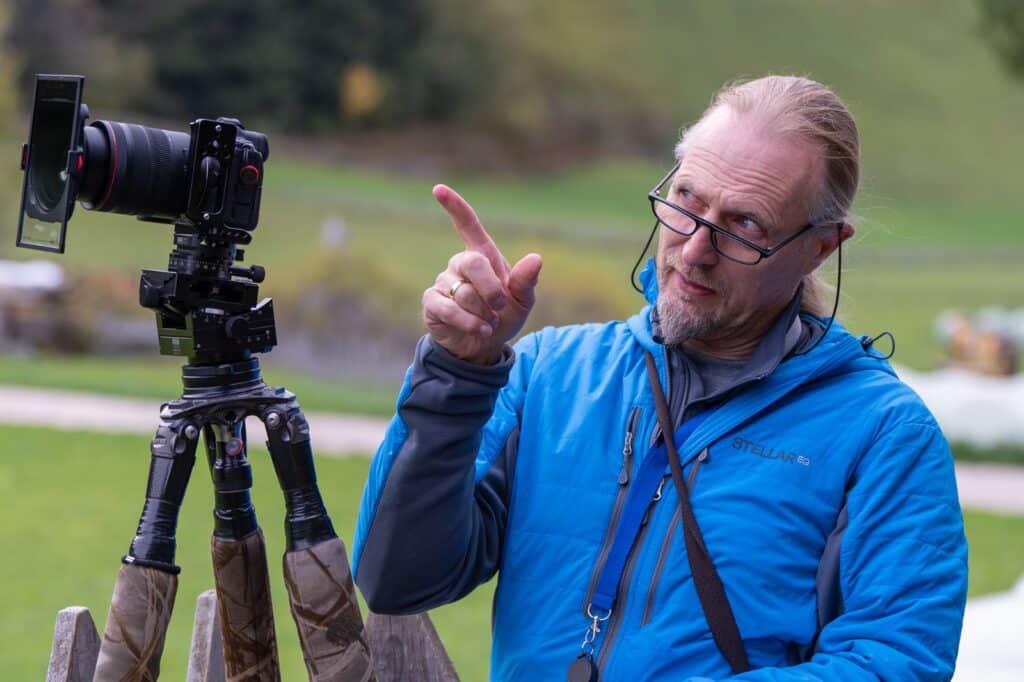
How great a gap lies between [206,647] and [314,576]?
595mm

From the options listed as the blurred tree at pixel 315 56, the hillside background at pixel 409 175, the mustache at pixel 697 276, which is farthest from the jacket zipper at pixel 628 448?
the blurred tree at pixel 315 56

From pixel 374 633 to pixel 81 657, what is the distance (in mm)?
493

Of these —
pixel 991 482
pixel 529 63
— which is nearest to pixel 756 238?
pixel 991 482

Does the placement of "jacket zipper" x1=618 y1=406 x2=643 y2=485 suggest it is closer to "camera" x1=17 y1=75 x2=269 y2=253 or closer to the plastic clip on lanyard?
the plastic clip on lanyard

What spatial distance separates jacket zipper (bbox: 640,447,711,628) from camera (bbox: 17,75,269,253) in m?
0.78

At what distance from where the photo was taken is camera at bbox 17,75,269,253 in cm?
195

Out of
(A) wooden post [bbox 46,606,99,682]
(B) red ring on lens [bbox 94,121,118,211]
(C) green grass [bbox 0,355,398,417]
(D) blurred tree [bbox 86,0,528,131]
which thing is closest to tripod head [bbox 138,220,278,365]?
(B) red ring on lens [bbox 94,121,118,211]

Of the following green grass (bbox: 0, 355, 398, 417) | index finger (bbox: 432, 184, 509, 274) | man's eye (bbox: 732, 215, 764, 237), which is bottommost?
index finger (bbox: 432, 184, 509, 274)

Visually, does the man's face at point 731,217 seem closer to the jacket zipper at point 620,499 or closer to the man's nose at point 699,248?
the man's nose at point 699,248

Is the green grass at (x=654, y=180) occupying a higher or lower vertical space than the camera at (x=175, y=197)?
higher

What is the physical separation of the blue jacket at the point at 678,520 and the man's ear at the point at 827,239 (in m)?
0.12

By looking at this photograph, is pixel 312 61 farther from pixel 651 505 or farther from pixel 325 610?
pixel 325 610

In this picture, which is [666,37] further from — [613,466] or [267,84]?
[613,466]

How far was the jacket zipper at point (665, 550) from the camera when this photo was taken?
211 centimetres
